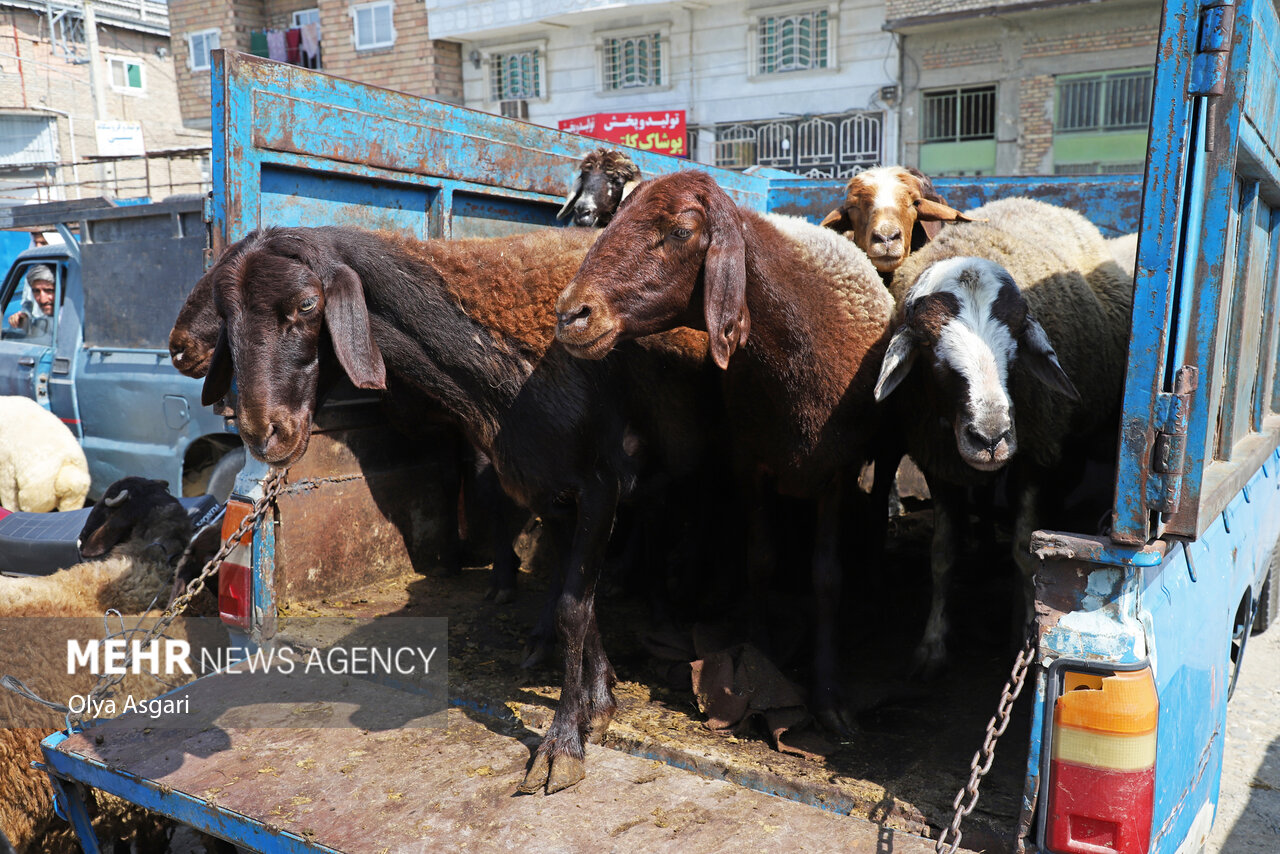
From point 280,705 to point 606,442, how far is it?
4.95ft

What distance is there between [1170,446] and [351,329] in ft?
7.21

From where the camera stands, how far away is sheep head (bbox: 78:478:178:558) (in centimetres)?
498

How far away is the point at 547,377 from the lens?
3037 mm

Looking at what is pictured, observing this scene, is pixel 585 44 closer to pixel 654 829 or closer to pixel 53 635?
pixel 53 635

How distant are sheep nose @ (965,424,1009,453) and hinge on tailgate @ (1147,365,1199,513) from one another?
0.72 meters

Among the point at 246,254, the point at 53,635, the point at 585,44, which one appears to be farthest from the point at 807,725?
the point at 585,44

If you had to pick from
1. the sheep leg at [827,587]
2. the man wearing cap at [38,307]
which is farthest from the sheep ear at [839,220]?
the man wearing cap at [38,307]

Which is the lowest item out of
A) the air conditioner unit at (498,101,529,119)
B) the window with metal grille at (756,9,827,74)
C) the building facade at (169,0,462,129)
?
the air conditioner unit at (498,101,529,119)

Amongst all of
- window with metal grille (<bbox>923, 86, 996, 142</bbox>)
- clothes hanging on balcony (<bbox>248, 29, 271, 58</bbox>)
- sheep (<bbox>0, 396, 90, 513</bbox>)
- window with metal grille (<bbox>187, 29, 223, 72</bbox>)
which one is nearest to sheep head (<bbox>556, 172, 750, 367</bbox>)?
sheep (<bbox>0, 396, 90, 513</bbox>)

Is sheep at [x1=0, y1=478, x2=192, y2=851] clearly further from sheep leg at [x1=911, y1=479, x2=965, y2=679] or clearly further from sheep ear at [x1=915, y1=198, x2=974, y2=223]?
sheep ear at [x1=915, y1=198, x2=974, y2=223]

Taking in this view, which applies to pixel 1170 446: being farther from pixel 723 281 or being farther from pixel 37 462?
pixel 37 462

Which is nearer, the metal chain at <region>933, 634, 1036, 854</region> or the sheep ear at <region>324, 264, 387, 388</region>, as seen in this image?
the metal chain at <region>933, 634, 1036, 854</region>

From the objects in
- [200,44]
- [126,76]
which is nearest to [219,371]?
[200,44]

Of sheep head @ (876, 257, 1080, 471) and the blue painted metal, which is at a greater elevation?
sheep head @ (876, 257, 1080, 471)
